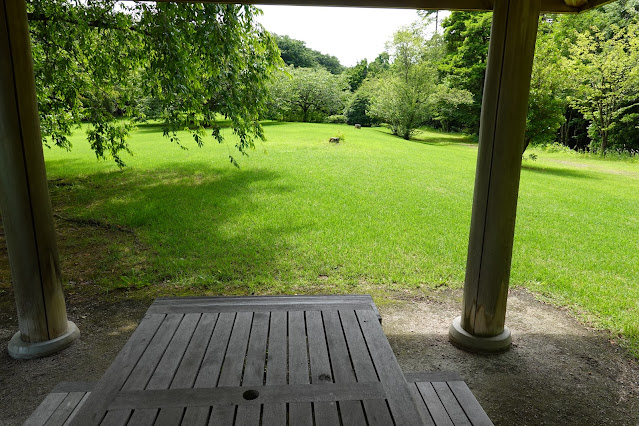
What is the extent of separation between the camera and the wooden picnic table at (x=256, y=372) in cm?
162

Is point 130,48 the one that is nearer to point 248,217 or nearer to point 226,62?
point 226,62

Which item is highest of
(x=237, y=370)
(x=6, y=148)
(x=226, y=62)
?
(x=226, y=62)

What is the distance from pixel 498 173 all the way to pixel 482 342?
144 cm

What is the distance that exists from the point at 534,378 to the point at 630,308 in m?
2.16

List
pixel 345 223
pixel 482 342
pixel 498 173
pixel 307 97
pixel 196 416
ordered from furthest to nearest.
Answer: pixel 307 97
pixel 345 223
pixel 482 342
pixel 498 173
pixel 196 416

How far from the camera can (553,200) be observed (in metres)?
9.84

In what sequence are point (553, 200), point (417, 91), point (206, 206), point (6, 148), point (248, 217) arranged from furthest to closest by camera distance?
point (417, 91)
point (553, 200)
point (206, 206)
point (248, 217)
point (6, 148)

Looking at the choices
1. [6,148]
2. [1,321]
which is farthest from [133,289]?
[6,148]

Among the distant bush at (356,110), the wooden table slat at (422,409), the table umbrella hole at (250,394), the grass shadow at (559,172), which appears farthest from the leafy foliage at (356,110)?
the table umbrella hole at (250,394)

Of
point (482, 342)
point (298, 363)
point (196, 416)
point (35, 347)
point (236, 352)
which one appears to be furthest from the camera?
point (482, 342)

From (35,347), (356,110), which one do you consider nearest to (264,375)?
(35,347)

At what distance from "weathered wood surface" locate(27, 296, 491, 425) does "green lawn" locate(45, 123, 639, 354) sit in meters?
2.47

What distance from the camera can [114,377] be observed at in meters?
1.85

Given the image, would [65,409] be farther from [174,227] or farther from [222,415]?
[174,227]
